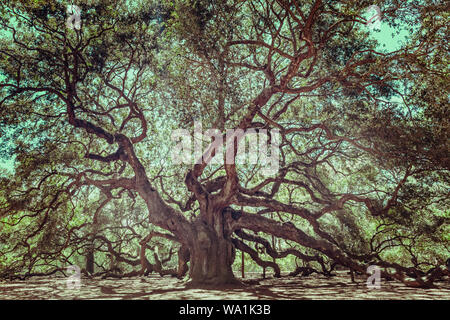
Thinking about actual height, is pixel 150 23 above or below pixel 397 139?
above

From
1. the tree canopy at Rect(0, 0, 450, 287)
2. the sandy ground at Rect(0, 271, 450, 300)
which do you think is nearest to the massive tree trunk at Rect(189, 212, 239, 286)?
the tree canopy at Rect(0, 0, 450, 287)

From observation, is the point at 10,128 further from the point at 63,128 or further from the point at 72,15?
the point at 72,15

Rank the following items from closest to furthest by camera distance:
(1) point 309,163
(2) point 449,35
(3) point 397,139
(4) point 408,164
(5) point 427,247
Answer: (2) point 449,35 → (3) point 397,139 → (4) point 408,164 → (1) point 309,163 → (5) point 427,247

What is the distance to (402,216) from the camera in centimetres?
970

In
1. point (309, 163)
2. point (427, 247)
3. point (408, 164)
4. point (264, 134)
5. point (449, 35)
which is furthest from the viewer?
point (427, 247)

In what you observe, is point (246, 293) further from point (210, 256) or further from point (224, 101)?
point (224, 101)

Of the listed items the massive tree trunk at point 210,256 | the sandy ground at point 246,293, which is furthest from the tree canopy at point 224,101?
the sandy ground at point 246,293

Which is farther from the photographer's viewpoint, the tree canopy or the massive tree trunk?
the massive tree trunk

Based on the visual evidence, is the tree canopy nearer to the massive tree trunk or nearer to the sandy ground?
the massive tree trunk

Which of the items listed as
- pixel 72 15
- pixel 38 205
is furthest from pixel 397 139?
pixel 38 205

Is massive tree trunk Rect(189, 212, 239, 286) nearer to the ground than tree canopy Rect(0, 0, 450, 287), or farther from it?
nearer to the ground

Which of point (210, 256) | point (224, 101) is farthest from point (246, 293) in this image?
point (224, 101)

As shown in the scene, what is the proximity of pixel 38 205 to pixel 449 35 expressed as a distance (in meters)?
11.0

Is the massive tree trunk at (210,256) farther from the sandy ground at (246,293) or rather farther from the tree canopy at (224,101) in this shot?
the sandy ground at (246,293)
